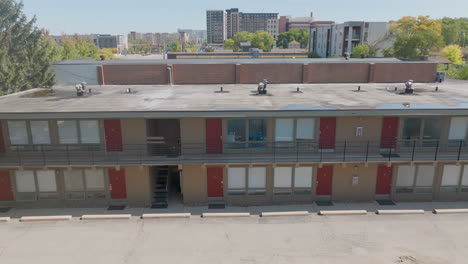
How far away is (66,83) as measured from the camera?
31609mm

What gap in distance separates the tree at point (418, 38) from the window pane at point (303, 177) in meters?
57.0

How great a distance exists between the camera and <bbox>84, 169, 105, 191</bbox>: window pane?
63.0 feet

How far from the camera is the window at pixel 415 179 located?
19969 millimetres

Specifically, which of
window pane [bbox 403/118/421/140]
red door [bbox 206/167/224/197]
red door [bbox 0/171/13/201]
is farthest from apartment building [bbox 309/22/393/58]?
red door [bbox 0/171/13/201]

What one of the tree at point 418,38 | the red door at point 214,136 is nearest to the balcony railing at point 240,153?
the red door at point 214,136

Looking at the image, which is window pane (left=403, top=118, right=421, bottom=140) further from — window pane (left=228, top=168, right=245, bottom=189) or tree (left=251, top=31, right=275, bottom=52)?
tree (left=251, top=31, right=275, bottom=52)

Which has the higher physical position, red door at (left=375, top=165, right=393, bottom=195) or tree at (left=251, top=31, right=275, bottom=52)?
tree at (left=251, top=31, right=275, bottom=52)

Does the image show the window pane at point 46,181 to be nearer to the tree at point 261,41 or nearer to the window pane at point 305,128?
the window pane at point 305,128

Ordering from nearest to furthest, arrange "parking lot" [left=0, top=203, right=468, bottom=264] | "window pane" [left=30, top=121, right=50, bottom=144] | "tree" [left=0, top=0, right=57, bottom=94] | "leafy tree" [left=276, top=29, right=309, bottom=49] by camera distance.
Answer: "parking lot" [left=0, top=203, right=468, bottom=264] < "window pane" [left=30, top=121, right=50, bottom=144] < "tree" [left=0, top=0, right=57, bottom=94] < "leafy tree" [left=276, top=29, right=309, bottom=49]

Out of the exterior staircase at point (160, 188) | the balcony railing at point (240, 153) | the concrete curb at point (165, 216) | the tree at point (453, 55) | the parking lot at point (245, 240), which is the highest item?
the tree at point (453, 55)

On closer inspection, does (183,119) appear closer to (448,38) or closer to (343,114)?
(343,114)

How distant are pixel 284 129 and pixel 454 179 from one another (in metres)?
11.5

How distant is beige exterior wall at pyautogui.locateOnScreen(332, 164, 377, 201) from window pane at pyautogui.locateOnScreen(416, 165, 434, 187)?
291 centimetres

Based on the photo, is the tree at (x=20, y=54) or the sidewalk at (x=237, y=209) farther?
the tree at (x=20, y=54)
